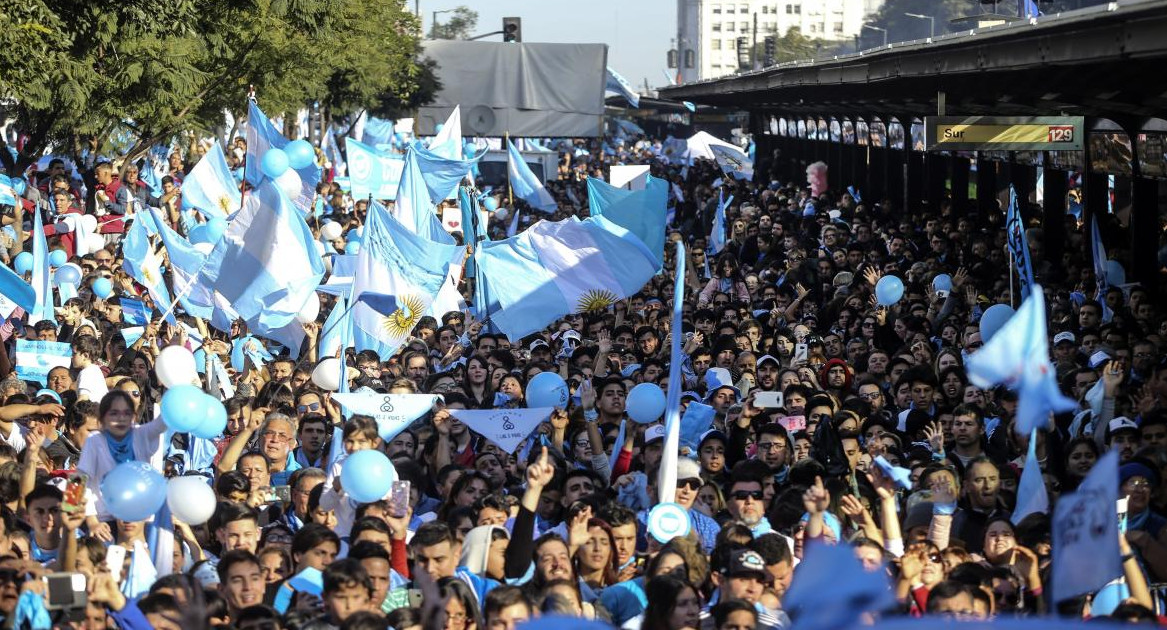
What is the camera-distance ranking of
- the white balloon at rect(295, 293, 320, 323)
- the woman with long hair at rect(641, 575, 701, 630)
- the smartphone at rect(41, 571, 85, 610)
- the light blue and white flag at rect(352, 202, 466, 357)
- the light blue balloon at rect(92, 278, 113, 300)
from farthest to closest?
the light blue balloon at rect(92, 278, 113, 300) < the white balloon at rect(295, 293, 320, 323) < the light blue and white flag at rect(352, 202, 466, 357) < the woman with long hair at rect(641, 575, 701, 630) < the smartphone at rect(41, 571, 85, 610)

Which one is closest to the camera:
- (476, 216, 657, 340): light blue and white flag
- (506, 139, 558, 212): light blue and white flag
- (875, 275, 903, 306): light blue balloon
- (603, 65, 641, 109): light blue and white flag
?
(875, 275, 903, 306): light blue balloon

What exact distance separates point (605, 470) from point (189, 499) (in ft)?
8.78

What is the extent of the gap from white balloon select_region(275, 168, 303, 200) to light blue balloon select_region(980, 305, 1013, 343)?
8.49 meters

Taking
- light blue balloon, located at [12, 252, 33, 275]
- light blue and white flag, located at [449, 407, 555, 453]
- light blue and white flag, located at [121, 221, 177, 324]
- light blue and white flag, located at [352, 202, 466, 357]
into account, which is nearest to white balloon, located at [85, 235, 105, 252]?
light blue balloon, located at [12, 252, 33, 275]

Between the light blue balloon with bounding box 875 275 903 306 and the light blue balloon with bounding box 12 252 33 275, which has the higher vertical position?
the light blue balloon with bounding box 12 252 33 275

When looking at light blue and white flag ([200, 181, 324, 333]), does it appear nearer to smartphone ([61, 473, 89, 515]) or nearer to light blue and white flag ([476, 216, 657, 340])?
light blue and white flag ([476, 216, 657, 340])

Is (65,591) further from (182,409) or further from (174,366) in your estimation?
(174,366)

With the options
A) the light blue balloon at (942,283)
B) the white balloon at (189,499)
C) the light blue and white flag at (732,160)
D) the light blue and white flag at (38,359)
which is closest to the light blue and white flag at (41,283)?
the light blue and white flag at (38,359)

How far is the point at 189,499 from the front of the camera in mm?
7527

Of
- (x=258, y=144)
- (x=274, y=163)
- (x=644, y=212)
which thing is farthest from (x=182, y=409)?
(x=258, y=144)

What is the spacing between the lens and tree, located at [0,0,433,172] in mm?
17188

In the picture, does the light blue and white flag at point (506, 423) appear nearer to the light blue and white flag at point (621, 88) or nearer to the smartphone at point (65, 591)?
the smartphone at point (65, 591)

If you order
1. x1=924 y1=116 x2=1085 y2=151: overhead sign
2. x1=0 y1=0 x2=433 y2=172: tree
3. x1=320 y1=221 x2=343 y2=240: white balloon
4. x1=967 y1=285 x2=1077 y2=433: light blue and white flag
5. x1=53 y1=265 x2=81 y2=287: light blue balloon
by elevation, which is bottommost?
x1=320 y1=221 x2=343 y2=240: white balloon

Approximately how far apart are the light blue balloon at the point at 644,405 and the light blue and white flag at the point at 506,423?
503mm
